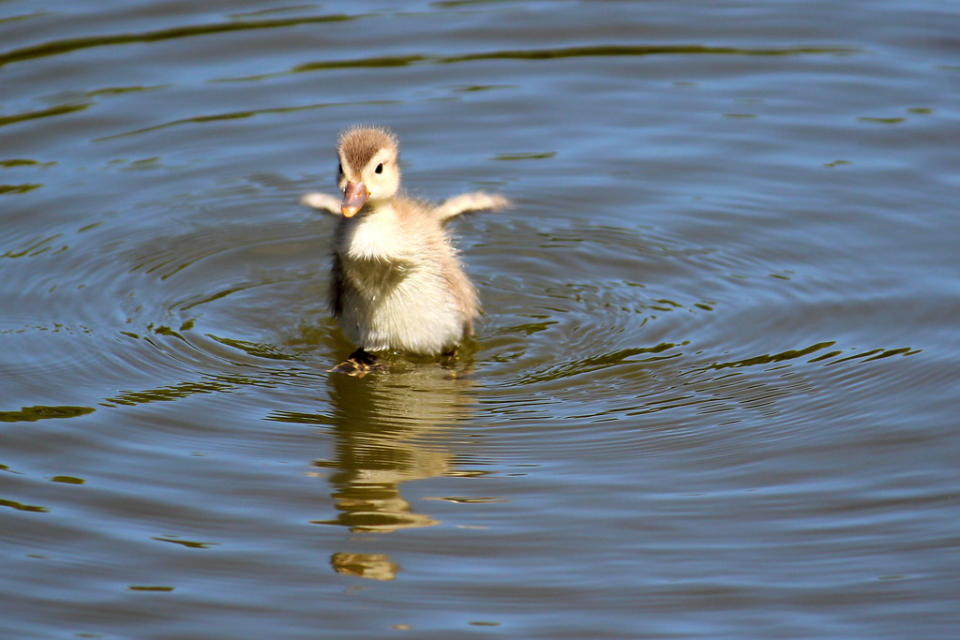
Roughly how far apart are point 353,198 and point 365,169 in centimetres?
17

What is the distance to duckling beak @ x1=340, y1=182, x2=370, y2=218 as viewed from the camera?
21.6 feet

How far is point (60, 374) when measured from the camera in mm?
7051

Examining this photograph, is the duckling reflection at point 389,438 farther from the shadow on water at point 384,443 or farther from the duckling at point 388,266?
the duckling at point 388,266

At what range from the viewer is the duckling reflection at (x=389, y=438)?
5824 mm

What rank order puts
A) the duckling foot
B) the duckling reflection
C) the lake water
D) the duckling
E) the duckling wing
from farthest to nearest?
the duckling wing
the duckling foot
the duckling
the duckling reflection
the lake water

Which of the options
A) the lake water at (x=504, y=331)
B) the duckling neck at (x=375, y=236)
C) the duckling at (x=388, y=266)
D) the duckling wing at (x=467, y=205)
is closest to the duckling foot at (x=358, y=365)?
the duckling at (x=388, y=266)

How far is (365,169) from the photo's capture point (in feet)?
22.2

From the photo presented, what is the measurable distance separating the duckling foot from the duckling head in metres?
0.86

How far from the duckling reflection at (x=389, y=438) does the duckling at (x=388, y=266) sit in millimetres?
200


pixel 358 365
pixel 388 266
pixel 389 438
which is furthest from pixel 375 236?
pixel 389 438

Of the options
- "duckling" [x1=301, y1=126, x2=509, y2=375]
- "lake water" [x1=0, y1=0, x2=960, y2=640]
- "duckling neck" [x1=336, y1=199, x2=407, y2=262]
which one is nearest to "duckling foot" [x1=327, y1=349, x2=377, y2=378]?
"duckling" [x1=301, y1=126, x2=509, y2=375]

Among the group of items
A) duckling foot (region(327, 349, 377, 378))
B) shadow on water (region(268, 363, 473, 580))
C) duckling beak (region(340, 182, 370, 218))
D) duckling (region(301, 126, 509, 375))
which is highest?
duckling beak (region(340, 182, 370, 218))

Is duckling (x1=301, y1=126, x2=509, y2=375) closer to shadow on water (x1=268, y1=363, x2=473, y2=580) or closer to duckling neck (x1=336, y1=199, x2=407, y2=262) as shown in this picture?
duckling neck (x1=336, y1=199, x2=407, y2=262)

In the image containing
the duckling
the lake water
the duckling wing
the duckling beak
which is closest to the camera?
the lake water
